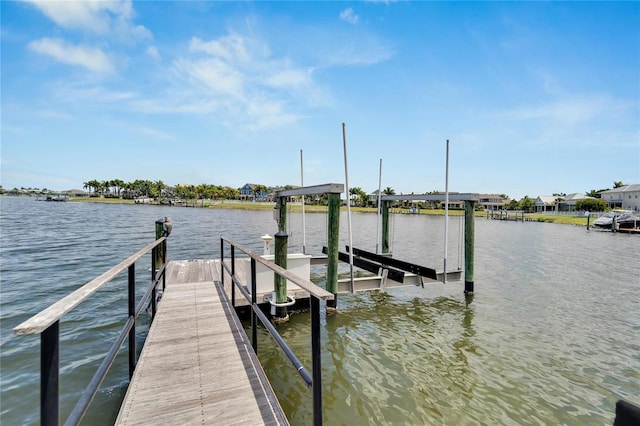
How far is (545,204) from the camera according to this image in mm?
86938

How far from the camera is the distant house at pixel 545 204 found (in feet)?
287

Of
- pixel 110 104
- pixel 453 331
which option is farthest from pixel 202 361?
pixel 110 104

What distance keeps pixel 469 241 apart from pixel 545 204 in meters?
97.6

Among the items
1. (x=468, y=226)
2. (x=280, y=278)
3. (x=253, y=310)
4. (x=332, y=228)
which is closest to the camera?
(x=253, y=310)

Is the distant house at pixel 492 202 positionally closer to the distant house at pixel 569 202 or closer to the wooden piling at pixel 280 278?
the distant house at pixel 569 202

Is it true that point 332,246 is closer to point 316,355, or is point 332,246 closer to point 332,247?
point 332,247

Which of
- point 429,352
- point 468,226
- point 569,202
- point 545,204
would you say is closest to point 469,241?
point 468,226

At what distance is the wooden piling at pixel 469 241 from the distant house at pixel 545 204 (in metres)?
96.9

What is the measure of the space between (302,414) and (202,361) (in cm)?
164

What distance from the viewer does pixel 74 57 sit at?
10.7 m

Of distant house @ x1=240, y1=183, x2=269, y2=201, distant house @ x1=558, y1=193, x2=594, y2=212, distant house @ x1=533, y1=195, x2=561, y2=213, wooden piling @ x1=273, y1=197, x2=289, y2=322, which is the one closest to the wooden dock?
wooden piling @ x1=273, y1=197, x2=289, y2=322

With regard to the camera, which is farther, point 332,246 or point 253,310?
point 332,246

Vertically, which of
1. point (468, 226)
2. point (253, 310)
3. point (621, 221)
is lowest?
point (621, 221)

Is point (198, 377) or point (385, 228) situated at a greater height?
point (385, 228)
